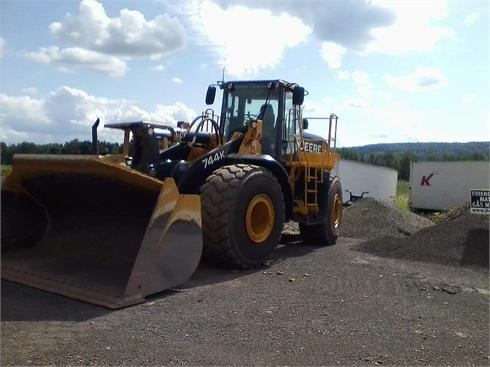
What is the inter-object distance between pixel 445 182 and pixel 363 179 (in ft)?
15.6

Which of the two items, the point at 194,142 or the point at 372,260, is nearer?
the point at 194,142

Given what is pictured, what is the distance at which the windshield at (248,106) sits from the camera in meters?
9.01

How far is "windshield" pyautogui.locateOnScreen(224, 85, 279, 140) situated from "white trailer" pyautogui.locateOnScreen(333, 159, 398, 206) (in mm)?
16682

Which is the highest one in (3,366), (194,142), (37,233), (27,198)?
(194,142)

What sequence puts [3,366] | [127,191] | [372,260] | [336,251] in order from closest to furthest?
[3,366] < [127,191] < [372,260] < [336,251]

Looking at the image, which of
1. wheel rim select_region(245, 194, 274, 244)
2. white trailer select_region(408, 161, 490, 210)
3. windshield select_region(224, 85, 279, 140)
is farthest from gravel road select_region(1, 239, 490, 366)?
white trailer select_region(408, 161, 490, 210)

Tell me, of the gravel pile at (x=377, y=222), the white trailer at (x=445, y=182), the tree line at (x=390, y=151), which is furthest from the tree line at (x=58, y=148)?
the white trailer at (x=445, y=182)

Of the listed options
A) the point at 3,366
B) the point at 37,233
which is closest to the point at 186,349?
the point at 3,366

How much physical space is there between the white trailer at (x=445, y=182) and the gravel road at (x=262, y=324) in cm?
1703

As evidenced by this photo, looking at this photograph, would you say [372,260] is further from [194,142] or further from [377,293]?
[194,142]

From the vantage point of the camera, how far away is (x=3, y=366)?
3791 mm

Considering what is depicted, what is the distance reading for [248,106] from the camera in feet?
30.4

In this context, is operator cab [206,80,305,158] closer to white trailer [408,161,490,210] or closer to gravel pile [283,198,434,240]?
gravel pile [283,198,434,240]

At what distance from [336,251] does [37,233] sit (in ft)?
16.4
